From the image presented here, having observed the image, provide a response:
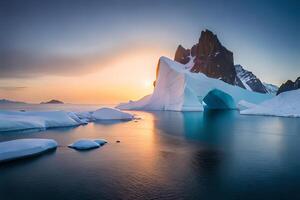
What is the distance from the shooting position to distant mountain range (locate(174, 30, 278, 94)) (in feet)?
370

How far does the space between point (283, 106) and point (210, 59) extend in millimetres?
78919

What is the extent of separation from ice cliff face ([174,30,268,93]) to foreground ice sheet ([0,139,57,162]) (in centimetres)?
10533

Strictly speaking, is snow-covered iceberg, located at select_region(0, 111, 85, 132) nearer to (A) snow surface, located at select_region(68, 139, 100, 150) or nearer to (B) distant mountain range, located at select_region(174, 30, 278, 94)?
(A) snow surface, located at select_region(68, 139, 100, 150)

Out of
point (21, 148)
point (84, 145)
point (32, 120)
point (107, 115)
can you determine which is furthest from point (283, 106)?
point (21, 148)

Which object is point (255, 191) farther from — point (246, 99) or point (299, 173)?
point (246, 99)

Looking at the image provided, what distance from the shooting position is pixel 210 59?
374ft

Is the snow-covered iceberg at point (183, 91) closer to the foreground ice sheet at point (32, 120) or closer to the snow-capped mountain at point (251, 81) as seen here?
the foreground ice sheet at point (32, 120)

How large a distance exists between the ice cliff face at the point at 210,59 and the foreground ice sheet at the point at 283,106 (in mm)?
72805

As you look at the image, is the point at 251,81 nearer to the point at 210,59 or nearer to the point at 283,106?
the point at 210,59

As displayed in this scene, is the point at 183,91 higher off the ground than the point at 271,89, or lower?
lower

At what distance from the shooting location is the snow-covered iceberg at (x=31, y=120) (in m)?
19.0

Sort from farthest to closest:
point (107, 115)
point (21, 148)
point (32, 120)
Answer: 1. point (107, 115)
2. point (32, 120)
3. point (21, 148)

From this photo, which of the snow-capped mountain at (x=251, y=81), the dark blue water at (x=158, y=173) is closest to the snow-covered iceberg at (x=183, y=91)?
the dark blue water at (x=158, y=173)

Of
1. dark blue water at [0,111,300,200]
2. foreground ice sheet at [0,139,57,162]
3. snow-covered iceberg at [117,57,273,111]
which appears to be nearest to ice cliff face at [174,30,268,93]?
snow-covered iceberg at [117,57,273,111]
